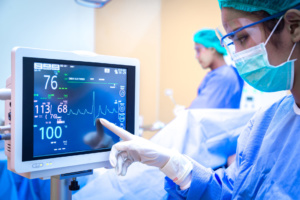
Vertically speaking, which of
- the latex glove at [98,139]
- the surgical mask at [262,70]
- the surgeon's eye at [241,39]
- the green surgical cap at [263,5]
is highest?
the green surgical cap at [263,5]

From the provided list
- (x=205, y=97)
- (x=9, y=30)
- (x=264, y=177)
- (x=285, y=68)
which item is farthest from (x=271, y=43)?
(x=9, y=30)

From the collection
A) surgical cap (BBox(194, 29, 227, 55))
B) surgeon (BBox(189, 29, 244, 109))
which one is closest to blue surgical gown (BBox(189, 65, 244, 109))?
surgeon (BBox(189, 29, 244, 109))

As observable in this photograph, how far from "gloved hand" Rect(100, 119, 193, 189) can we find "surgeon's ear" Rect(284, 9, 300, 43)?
20.0 inches

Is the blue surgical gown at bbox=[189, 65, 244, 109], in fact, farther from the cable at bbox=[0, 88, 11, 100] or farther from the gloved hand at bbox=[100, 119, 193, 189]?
the cable at bbox=[0, 88, 11, 100]

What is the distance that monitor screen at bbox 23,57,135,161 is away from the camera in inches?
28.8

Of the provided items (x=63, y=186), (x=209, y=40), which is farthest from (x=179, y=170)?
(x=209, y=40)

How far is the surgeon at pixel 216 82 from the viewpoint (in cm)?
220

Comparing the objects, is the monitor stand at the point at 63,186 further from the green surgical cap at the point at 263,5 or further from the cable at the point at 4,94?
the green surgical cap at the point at 263,5

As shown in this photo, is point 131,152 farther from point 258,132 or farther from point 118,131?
point 258,132

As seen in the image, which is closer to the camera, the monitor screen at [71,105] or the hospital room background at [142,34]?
the monitor screen at [71,105]

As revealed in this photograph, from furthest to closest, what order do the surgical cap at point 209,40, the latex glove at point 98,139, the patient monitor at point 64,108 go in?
1. the surgical cap at point 209,40
2. the latex glove at point 98,139
3. the patient monitor at point 64,108

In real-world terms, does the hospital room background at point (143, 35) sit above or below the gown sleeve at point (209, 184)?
above

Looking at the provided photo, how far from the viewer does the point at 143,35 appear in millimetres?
3770

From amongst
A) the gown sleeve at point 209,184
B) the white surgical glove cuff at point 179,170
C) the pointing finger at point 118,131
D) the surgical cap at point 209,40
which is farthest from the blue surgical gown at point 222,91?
the pointing finger at point 118,131
